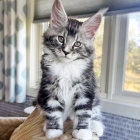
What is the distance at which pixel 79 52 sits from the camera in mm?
787

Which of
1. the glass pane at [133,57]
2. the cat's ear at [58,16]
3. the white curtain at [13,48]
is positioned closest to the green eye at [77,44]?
the cat's ear at [58,16]

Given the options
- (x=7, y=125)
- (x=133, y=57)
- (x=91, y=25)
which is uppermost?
(x=91, y=25)

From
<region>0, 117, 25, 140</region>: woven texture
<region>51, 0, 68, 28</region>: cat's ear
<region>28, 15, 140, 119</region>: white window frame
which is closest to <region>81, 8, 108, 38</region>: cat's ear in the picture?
<region>51, 0, 68, 28</region>: cat's ear

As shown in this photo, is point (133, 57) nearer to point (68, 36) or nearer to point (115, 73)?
point (115, 73)

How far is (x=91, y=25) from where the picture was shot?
809 mm

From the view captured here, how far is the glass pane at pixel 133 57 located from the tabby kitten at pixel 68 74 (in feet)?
1.54

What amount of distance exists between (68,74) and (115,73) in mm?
537

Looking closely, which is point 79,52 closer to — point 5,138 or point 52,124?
point 52,124

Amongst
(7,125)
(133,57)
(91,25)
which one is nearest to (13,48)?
(7,125)

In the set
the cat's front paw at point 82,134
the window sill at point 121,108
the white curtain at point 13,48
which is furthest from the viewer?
the white curtain at point 13,48

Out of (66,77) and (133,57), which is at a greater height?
(133,57)

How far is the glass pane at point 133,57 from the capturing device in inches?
46.1

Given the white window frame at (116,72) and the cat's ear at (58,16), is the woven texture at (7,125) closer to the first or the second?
the white window frame at (116,72)

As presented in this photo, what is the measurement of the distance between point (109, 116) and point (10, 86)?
0.97 meters
